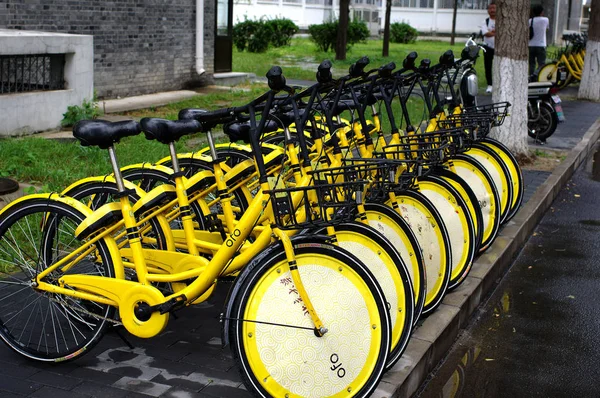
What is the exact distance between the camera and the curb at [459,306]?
4.44 metres

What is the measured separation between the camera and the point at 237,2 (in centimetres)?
3828

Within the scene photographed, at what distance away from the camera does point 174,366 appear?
4477mm

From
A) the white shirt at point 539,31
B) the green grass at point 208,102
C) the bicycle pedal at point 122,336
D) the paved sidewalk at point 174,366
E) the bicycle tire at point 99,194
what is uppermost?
the white shirt at point 539,31

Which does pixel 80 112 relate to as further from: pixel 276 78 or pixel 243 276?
pixel 243 276

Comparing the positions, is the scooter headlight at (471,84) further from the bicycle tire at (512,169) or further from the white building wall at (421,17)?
the white building wall at (421,17)

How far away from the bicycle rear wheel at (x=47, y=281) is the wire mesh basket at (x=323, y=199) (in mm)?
1010

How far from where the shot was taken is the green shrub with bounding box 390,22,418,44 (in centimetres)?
4150

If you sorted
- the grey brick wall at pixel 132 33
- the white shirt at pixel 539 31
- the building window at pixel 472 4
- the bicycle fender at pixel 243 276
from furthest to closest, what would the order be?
1. the building window at pixel 472 4
2. the white shirt at pixel 539 31
3. the grey brick wall at pixel 132 33
4. the bicycle fender at pixel 243 276

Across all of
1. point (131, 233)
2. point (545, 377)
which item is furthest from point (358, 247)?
point (545, 377)

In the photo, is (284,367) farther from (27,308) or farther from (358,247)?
(27,308)

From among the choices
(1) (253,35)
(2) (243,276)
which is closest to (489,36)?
(1) (253,35)

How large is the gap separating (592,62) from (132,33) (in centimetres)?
963

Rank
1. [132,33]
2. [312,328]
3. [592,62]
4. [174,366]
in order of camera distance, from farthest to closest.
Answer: [592,62] → [132,33] → [174,366] → [312,328]

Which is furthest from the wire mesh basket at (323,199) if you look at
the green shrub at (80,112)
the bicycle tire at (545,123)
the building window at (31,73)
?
the bicycle tire at (545,123)
